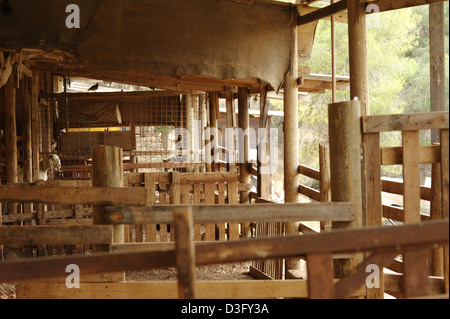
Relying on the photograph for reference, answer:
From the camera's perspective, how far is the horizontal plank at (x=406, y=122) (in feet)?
12.0

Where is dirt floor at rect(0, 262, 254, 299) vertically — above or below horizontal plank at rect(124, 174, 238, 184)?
below

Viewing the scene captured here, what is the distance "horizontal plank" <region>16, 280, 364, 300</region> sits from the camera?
12.1 ft

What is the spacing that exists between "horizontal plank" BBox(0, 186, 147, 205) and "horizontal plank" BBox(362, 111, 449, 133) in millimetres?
1915

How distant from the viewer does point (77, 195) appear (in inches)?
151

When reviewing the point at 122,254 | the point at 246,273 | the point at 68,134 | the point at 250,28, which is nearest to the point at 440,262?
the point at 122,254

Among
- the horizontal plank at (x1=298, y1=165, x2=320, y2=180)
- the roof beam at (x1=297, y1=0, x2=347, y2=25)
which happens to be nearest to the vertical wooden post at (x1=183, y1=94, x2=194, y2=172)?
the roof beam at (x1=297, y1=0, x2=347, y2=25)

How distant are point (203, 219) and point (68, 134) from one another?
1175cm

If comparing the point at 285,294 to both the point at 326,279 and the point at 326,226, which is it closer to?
the point at 326,279

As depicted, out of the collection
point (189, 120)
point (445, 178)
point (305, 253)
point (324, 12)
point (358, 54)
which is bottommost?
point (305, 253)

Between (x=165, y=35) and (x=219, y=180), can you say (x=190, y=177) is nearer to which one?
(x=219, y=180)

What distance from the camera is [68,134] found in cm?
1448

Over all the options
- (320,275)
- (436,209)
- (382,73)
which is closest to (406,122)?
(436,209)

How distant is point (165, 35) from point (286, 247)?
5.54 m

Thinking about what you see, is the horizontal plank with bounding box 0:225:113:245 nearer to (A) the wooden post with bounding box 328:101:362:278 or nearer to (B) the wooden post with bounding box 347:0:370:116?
(A) the wooden post with bounding box 328:101:362:278
